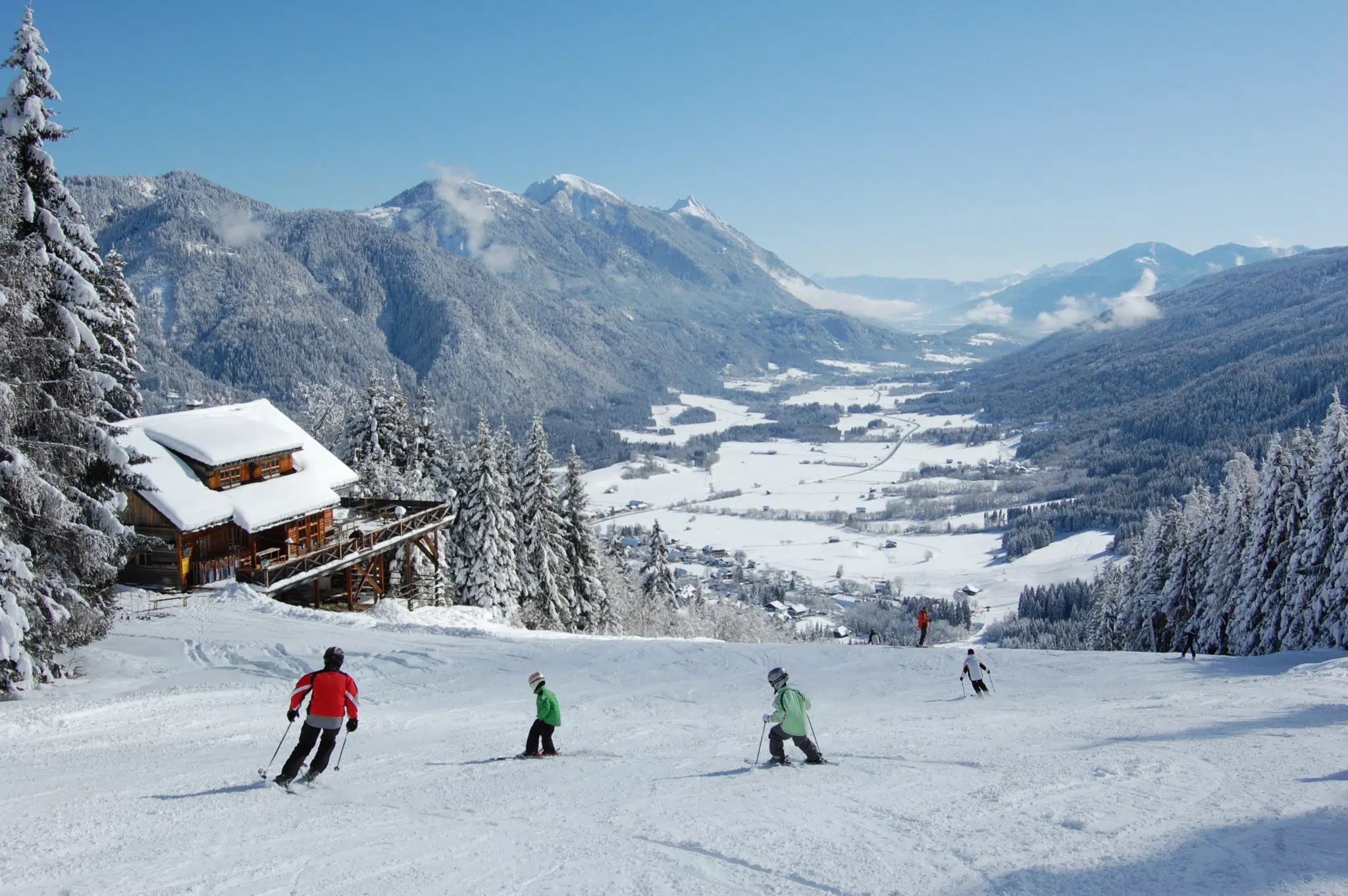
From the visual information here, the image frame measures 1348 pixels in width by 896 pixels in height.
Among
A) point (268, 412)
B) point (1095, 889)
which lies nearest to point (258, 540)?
point (268, 412)

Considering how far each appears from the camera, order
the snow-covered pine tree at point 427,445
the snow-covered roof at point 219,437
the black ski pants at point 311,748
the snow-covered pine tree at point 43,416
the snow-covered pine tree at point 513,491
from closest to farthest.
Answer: the black ski pants at point 311,748, the snow-covered pine tree at point 43,416, the snow-covered roof at point 219,437, the snow-covered pine tree at point 513,491, the snow-covered pine tree at point 427,445

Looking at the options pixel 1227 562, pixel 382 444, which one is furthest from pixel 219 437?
pixel 1227 562

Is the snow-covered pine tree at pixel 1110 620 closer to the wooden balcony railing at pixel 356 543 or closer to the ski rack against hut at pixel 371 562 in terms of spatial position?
the ski rack against hut at pixel 371 562

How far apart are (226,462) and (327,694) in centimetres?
2054

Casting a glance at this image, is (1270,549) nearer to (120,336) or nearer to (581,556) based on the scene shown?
(581,556)

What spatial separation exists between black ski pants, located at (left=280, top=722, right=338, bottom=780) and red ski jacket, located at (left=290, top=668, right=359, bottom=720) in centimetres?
21

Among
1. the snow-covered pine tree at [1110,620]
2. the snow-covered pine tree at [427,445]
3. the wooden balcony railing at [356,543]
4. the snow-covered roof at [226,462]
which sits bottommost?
the snow-covered pine tree at [1110,620]

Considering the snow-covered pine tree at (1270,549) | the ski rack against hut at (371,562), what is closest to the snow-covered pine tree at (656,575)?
the ski rack against hut at (371,562)

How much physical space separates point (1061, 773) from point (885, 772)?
6.77 ft

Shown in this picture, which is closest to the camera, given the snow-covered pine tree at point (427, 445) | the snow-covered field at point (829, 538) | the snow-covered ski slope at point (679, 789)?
the snow-covered ski slope at point (679, 789)

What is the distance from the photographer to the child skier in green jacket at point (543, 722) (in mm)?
11461

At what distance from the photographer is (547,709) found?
37.7ft

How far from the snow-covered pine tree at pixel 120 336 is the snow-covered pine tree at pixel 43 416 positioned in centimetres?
508

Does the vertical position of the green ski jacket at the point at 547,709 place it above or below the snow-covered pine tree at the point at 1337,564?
below
